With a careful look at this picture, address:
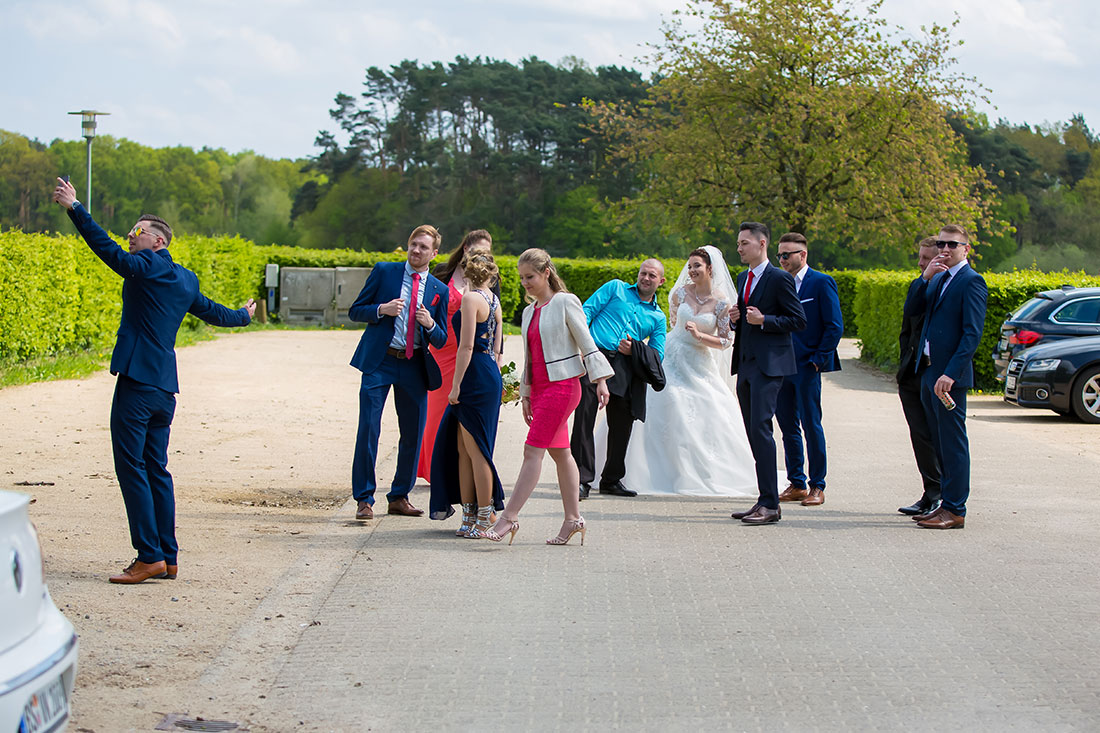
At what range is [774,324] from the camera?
321 inches

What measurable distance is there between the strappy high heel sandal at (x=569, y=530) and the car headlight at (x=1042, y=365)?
9915mm

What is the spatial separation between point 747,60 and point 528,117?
2929 cm

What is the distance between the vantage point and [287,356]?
74.0 feet

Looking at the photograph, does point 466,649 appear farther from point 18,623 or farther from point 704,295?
point 704,295

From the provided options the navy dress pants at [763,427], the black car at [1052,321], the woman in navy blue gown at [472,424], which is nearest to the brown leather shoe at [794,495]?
the navy dress pants at [763,427]

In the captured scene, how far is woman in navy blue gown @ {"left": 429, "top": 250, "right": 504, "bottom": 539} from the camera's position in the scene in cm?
734

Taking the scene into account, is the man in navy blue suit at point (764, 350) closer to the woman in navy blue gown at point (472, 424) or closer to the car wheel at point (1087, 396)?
the woman in navy blue gown at point (472, 424)

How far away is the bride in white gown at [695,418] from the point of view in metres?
9.51

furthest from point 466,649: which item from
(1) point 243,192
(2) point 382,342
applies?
(1) point 243,192

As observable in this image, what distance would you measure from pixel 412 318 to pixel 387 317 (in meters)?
0.17

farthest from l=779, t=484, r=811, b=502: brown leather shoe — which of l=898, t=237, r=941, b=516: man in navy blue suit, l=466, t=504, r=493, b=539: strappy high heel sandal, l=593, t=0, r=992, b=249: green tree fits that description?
l=593, t=0, r=992, b=249: green tree

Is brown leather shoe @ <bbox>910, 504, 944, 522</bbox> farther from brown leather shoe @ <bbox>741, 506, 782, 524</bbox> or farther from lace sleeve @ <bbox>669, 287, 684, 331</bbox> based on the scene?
lace sleeve @ <bbox>669, 287, 684, 331</bbox>

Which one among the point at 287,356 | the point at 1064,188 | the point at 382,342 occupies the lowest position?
the point at 287,356

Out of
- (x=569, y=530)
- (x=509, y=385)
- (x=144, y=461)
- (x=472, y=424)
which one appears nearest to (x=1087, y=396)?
(x=509, y=385)
